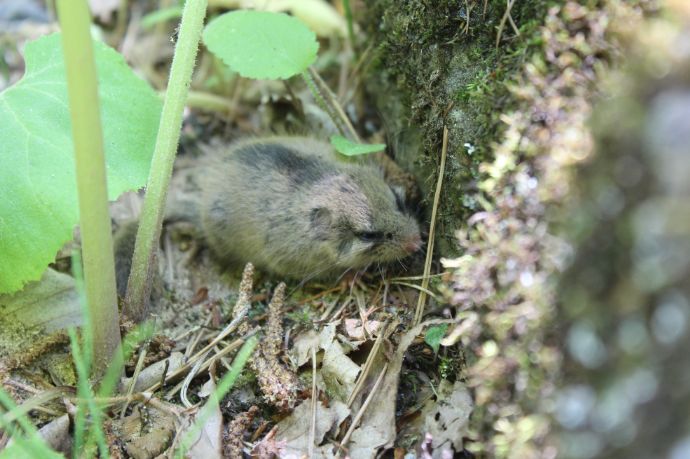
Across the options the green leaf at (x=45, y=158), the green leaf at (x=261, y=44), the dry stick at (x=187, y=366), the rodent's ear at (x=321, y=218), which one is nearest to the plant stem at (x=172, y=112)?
the green leaf at (x=45, y=158)

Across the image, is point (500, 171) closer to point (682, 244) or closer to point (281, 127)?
point (682, 244)

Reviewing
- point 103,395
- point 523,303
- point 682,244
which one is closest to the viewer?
point 682,244

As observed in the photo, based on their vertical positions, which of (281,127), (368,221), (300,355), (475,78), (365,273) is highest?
(475,78)

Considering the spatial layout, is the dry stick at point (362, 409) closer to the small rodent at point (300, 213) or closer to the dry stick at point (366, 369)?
the dry stick at point (366, 369)

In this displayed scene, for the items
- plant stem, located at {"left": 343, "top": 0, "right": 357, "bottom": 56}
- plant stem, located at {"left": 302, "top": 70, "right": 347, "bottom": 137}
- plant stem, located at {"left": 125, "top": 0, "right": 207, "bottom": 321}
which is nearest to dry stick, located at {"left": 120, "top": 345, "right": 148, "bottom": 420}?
plant stem, located at {"left": 125, "top": 0, "right": 207, "bottom": 321}

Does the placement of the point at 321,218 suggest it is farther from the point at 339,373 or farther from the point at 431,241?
the point at 339,373

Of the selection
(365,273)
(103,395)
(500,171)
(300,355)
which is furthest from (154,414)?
(500,171)
